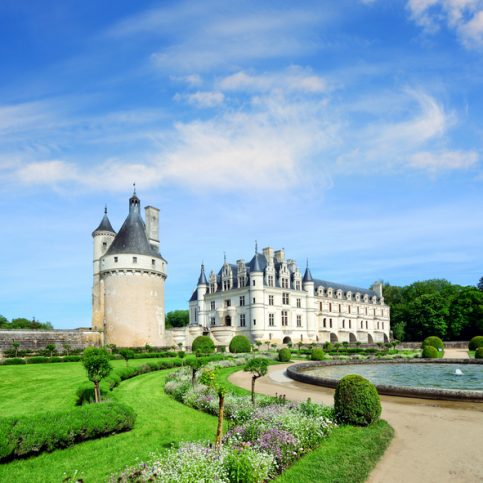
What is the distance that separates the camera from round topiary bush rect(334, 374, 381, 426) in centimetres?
1029

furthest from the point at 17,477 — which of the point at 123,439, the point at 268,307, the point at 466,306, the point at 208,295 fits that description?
the point at 466,306

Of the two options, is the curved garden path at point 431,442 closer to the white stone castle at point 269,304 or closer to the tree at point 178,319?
the white stone castle at point 269,304

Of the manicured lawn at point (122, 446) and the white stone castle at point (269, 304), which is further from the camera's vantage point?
the white stone castle at point (269, 304)

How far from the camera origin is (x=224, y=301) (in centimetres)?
5903

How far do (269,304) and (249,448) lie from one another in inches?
1933

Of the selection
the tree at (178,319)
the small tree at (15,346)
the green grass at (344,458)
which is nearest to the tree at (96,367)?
the green grass at (344,458)

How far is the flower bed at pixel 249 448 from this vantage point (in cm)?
663

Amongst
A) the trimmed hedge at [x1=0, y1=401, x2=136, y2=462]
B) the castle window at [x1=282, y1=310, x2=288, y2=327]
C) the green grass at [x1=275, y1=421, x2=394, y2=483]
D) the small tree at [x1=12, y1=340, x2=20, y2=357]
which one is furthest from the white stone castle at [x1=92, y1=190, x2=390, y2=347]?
the green grass at [x1=275, y1=421, x2=394, y2=483]

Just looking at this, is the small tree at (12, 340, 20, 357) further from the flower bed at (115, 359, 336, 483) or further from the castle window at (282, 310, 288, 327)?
the castle window at (282, 310, 288, 327)

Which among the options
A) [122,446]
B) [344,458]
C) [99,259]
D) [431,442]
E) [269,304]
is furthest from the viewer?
[269,304]

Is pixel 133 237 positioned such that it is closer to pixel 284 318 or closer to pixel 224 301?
pixel 224 301

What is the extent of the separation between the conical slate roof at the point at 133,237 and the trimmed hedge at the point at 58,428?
32.7 m

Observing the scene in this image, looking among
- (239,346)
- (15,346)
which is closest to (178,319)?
(239,346)

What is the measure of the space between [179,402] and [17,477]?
7591 millimetres
